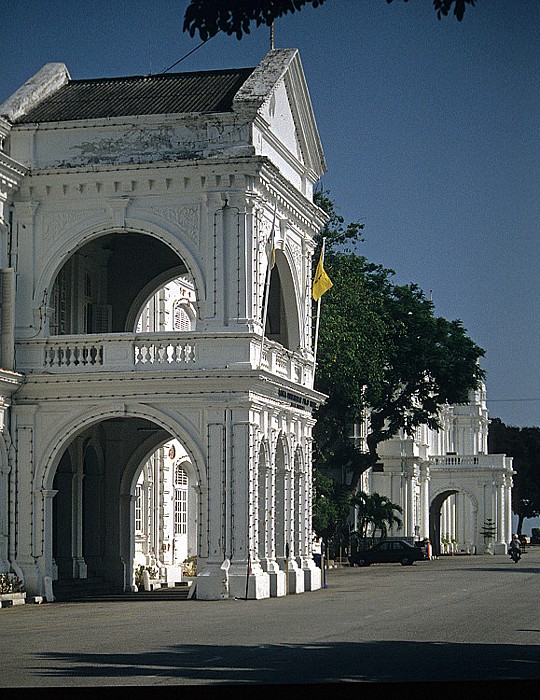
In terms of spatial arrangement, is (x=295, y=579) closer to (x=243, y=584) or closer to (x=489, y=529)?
(x=243, y=584)

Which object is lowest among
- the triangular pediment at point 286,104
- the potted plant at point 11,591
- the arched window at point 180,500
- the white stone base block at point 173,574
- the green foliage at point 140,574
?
the white stone base block at point 173,574

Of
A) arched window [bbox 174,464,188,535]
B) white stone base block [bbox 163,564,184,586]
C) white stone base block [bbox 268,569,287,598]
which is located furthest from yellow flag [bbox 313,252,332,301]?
white stone base block [bbox 163,564,184,586]

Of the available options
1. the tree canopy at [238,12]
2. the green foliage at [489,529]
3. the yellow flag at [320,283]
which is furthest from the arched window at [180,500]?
the green foliage at [489,529]

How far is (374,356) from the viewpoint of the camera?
4803 cm

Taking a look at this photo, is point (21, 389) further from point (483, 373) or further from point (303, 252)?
point (483, 373)

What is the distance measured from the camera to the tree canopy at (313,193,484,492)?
4669 cm

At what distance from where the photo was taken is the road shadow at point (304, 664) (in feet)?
49.1

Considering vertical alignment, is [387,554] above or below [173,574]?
below

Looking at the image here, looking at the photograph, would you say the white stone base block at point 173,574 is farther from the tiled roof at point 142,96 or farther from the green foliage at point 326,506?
the tiled roof at point 142,96

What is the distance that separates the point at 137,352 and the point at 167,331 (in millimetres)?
1344

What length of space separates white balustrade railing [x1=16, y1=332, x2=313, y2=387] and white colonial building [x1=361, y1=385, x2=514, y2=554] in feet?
119

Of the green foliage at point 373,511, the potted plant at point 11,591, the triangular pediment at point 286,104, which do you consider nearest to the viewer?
the potted plant at point 11,591

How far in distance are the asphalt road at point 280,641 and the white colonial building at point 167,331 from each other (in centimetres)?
184

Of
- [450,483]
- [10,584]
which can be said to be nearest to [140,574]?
[10,584]
